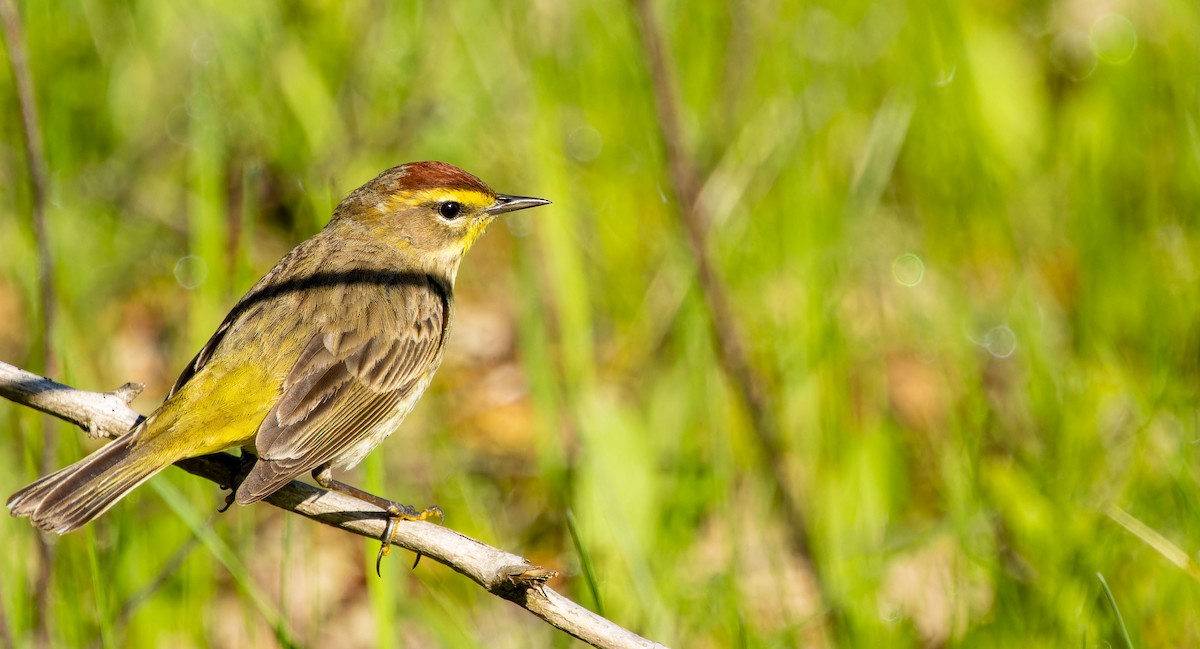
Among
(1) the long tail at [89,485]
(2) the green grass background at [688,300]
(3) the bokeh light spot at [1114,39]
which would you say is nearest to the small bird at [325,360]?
(1) the long tail at [89,485]

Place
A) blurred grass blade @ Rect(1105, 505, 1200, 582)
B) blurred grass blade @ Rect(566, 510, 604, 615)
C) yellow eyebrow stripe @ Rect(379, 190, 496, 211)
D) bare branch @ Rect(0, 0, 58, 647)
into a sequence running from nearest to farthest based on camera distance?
blurred grass blade @ Rect(566, 510, 604, 615) → bare branch @ Rect(0, 0, 58, 647) → blurred grass blade @ Rect(1105, 505, 1200, 582) → yellow eyebrow stripe @ Rect(379, 190, 496, 211)

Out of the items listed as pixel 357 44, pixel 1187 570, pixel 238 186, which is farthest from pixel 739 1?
pixel 1187 570

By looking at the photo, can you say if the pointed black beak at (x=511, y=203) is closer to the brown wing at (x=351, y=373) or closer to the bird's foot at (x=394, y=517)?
the brown wing at (x=351, y=373)

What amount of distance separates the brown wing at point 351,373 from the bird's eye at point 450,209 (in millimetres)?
248

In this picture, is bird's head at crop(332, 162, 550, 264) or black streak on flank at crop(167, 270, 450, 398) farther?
bird's head at crop(332, 162, 550, 264)

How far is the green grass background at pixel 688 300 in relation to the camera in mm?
3998

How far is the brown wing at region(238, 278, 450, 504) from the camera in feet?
10.9

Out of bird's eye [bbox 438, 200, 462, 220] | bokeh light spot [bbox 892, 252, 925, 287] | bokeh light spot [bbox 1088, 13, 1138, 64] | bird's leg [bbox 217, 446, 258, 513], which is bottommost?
bokeh light spot [bbox 892, 252, 925, 287]

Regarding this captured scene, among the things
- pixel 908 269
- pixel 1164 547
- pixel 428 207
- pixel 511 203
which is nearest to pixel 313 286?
pixel 428 207

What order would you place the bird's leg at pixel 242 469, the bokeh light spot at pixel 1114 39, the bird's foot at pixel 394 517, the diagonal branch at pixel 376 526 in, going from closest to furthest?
the diagonal branch at pixel 376 526
the bird's foot at pixel 394 517
the bird's leg at pixel 242 469
the bokeh light spot at pixel 1114 39

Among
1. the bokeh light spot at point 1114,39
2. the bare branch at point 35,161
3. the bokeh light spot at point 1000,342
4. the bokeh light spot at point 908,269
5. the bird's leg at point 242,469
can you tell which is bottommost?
the bokeh light spot at point 1000,342

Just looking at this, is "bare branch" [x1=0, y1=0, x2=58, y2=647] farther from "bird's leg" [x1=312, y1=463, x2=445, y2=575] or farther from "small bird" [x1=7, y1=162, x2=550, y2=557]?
"bird's leg" [x1=312, y1=463, x2=445, y2=575]

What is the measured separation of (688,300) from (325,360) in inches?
62.7

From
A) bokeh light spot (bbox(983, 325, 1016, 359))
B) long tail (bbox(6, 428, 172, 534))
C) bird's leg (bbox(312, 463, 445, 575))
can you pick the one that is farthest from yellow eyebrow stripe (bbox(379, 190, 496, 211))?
bokeh light spot (bbox(983, 325, 1016, 359))
